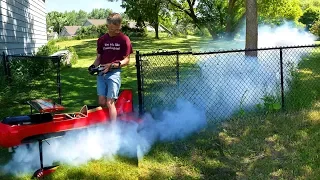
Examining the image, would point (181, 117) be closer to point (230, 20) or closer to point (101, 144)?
point (101, 144)

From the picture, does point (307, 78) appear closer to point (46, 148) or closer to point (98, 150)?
point (98, 150)

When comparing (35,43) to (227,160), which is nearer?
(227,160)

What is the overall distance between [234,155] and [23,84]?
21.0ft

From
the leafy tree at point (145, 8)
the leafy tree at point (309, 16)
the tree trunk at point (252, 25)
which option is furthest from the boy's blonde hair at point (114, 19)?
the leafy tree at point (309, 16)

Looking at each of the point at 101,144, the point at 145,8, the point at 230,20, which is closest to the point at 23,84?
the point at 101,144

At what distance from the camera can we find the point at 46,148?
4613 mm

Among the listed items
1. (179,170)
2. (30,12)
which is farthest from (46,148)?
(30,12)

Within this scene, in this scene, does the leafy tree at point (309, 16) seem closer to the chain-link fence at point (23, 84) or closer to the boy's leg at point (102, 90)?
the chain-link fence at point (23, 84)

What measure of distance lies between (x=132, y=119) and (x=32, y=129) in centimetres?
144

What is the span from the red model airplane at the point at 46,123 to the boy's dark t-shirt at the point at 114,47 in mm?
542

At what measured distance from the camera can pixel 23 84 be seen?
9289 mm

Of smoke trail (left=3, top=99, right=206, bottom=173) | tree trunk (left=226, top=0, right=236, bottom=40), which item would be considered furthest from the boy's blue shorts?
tree trunk (left=226, top=0, right=236, bottom=40)

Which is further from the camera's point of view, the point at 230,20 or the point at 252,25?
the point at 230,20

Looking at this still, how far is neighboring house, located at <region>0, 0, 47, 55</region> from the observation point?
35.3 ft
